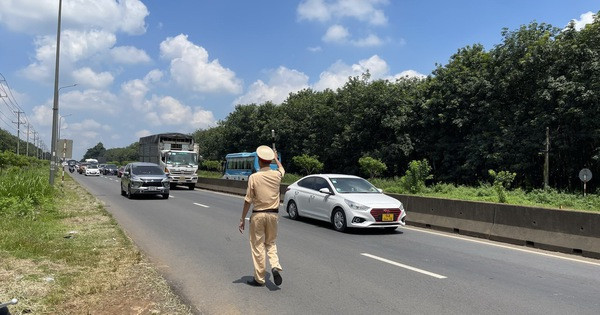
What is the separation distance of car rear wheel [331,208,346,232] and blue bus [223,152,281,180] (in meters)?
21.0

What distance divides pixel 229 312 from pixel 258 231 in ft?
4.02

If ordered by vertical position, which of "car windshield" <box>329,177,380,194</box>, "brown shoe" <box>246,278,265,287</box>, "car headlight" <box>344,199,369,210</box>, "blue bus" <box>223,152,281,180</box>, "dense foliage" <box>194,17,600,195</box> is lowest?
"brown shoe" <box>246,278,265,287</box>

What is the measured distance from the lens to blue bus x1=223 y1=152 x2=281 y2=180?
34719 millimetres

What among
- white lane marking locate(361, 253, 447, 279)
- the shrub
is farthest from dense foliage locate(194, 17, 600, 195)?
white lane marking locate(361, 253, 447, 279)

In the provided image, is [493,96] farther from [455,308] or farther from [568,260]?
[455,308]

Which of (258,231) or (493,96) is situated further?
(493,96)

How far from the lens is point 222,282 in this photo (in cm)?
659

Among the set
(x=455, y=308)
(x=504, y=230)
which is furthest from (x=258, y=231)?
(x=504, y=230)

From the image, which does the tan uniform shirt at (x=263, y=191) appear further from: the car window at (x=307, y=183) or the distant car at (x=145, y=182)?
the distant car at (x=145, y=182)

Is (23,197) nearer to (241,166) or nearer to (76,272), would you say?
(76,272)

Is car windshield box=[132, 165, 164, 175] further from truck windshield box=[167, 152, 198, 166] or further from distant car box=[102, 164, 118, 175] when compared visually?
distant car box=[102, 164, 118, 175]

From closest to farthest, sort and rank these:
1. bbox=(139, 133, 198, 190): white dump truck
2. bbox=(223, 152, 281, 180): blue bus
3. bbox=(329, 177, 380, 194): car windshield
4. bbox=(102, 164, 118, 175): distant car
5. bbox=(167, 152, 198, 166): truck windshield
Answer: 1. bbox=(329, 177, 380, 194): car windshield
2. bbox=(139, 133, 198, 190): white dump truck
3. bbox=(167, 152, 198, 166): truck windshield
4. bbox=(223, 152, 281, 180): blue bus
5. bbox=(102, 164, 118, 175): distant car

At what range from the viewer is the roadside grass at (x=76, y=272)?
5.33 meters

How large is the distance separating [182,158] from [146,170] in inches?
315
